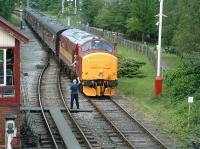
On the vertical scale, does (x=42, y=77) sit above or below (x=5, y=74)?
below

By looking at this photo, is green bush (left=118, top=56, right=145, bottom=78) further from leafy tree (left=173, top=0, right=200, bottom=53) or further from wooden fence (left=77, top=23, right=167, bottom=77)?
leafy tree (left=173, top=0, right=200, bottom=53)

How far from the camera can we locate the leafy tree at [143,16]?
61.7 m

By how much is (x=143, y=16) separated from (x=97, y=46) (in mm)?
31291

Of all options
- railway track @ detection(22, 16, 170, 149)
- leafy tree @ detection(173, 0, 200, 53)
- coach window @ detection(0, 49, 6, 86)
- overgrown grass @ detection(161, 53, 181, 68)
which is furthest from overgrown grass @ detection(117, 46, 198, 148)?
coach window @ detection(0, 49, 6, 86)

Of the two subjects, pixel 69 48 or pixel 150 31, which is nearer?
pixel 69 48

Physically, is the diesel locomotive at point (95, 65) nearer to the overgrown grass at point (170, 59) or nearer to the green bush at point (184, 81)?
the green bush at point (184, 81)

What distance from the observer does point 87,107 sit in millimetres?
28344

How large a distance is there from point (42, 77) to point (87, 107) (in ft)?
34.6

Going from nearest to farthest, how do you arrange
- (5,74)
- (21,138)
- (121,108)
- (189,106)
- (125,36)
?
(5,74), (21,138), (189,106), (121,108), (125,36)

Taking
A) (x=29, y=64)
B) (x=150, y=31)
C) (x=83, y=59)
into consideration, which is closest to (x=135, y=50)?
(x=150, y=31)

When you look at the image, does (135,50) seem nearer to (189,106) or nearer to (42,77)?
(42,77)

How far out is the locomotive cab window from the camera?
1246 inches

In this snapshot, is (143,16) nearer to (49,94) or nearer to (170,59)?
(170,59)

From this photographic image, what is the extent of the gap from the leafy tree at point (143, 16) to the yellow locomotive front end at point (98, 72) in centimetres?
3166
